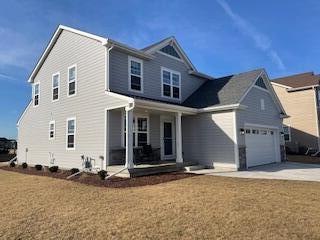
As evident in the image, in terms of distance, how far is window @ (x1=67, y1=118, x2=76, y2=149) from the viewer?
50.6 feet

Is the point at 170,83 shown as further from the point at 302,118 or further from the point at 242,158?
the point at 302,118

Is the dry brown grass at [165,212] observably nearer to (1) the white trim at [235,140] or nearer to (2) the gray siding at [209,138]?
(1) the white trim at [235,140]

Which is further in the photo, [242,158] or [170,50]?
[170,50]

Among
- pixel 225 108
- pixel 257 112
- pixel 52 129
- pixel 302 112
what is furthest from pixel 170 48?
pixel 302 112

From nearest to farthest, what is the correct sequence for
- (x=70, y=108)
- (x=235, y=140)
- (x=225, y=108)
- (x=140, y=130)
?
(x=235, y=140), (x=225, y=108), (x=140, y=130), (x=70, y=108)

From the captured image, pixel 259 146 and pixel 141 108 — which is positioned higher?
pixel 141 108

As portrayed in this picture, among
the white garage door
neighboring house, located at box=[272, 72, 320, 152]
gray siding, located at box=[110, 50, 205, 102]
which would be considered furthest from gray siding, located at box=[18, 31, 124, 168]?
neighboring house, located at box=[272, 72, 320, 152]

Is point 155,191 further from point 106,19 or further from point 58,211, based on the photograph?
point 106,19

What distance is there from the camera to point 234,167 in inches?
553

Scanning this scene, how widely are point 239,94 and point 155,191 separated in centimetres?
864

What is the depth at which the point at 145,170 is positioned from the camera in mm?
11898

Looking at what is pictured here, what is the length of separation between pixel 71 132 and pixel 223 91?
9.17 meters

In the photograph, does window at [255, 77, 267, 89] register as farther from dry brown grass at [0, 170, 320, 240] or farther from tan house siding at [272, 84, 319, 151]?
tan house siding at [272, 84, 319, 151]

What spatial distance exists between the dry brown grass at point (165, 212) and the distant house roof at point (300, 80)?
19.9 m
